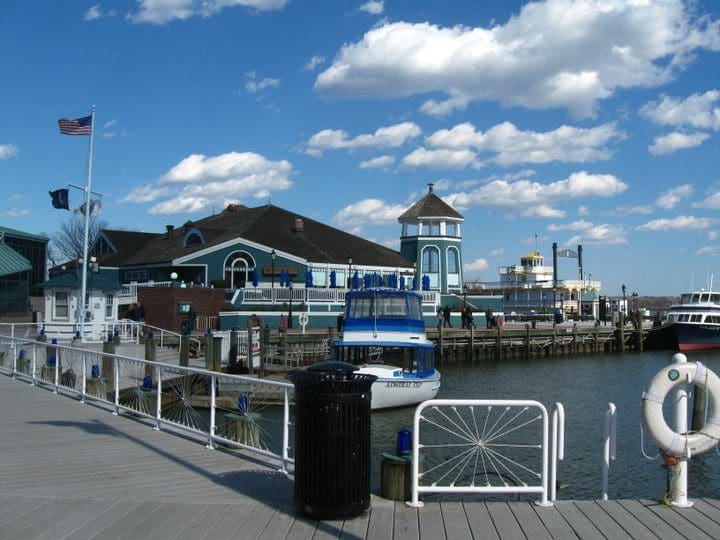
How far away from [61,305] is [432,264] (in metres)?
30.2

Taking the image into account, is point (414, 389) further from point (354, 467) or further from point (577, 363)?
point (577, 363)

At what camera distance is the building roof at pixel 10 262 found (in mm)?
50969

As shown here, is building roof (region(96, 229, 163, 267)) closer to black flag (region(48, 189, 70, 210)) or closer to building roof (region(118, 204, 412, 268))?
building roof (region(118, 204, 412, 268))

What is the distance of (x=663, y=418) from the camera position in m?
7.32

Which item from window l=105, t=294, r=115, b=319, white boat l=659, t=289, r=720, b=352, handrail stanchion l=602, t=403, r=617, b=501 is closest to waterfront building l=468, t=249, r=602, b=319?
white boat l=659, t=289, r=720, b=352

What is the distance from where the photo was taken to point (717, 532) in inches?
260

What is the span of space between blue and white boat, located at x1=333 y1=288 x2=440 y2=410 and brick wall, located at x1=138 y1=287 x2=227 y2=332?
15.5 metres

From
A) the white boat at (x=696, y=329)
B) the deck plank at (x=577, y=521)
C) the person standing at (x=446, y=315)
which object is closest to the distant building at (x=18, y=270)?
the person standing at (x=446, y=315)

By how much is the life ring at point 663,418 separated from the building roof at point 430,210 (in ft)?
158

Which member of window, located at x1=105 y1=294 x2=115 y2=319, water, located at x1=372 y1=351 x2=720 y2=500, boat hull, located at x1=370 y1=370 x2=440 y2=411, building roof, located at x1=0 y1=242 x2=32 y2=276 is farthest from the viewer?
building roof, located at x1=0 y1=242 x2=32 y2=276

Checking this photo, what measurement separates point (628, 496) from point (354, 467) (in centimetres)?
910

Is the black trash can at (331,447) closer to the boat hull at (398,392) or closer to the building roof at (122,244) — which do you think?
the boat hull at (398,392)

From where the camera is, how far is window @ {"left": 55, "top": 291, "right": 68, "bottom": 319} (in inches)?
1243

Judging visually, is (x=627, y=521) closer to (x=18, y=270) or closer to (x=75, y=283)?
(x=75, y=283)
